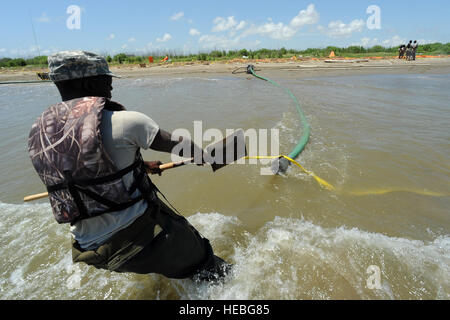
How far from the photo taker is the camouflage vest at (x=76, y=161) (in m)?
1.24

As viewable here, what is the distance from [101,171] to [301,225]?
2404 millimetres

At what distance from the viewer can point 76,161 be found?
1269 millimetres

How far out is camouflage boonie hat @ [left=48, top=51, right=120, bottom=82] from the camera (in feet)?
4.47

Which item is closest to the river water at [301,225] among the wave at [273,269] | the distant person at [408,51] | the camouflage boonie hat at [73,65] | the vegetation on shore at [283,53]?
the wave at [273,269]

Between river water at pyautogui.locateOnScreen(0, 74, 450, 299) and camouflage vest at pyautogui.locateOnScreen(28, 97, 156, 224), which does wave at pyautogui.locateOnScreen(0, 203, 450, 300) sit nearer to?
river water at pyautogui.locateOnScreen(0, 74, 450, 299)

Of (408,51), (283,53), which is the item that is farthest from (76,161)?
(283,53)

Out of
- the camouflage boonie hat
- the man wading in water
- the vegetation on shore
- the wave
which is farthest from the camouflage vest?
the vegetation on shore

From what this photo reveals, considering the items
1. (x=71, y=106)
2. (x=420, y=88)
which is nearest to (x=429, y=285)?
(x=71, y=106)

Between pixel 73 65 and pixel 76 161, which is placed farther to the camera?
pixel 73 65

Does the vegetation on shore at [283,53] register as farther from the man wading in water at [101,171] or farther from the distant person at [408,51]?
the man wading in water at [101,171]

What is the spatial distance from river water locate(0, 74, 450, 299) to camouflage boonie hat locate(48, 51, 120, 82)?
189cm

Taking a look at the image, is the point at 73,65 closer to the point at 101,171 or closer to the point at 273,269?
the point at 101,171

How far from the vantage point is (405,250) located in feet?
8.16
